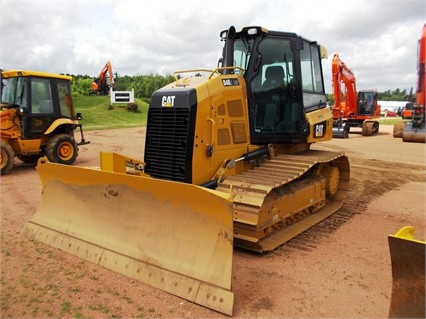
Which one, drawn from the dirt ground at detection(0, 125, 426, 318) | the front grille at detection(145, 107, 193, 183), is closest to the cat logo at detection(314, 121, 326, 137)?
the dirt ground at detection(0, 125, 426, 318)

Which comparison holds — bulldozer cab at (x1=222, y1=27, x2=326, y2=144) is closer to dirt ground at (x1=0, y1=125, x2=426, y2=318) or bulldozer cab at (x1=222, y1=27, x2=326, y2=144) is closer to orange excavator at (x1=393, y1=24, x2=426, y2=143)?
dirt ground at (x1=0, y1=125, x2=426, y2=318)

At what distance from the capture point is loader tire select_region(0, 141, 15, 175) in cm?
953

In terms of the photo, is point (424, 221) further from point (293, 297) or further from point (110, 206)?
point (110, 206)

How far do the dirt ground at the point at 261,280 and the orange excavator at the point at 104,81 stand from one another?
2558 cm

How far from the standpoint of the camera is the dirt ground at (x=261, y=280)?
3523mm

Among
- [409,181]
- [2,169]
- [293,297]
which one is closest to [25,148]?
[2,169]

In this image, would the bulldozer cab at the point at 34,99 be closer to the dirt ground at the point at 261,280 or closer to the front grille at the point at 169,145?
the dirt ground at the point at 261,280

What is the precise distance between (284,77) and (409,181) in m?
5.59

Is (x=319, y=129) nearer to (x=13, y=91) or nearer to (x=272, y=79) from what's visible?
(x=272, y=79)

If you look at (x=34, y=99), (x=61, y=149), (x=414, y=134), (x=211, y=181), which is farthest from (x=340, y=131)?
(x=211, y=181)

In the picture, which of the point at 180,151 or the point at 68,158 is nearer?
the point at 180,151

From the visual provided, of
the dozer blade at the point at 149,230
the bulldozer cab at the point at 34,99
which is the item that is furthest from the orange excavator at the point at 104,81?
the dozer blade at the point at 149,230

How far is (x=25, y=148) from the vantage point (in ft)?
33.8

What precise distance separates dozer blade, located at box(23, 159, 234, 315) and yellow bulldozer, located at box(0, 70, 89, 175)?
18.2ft
